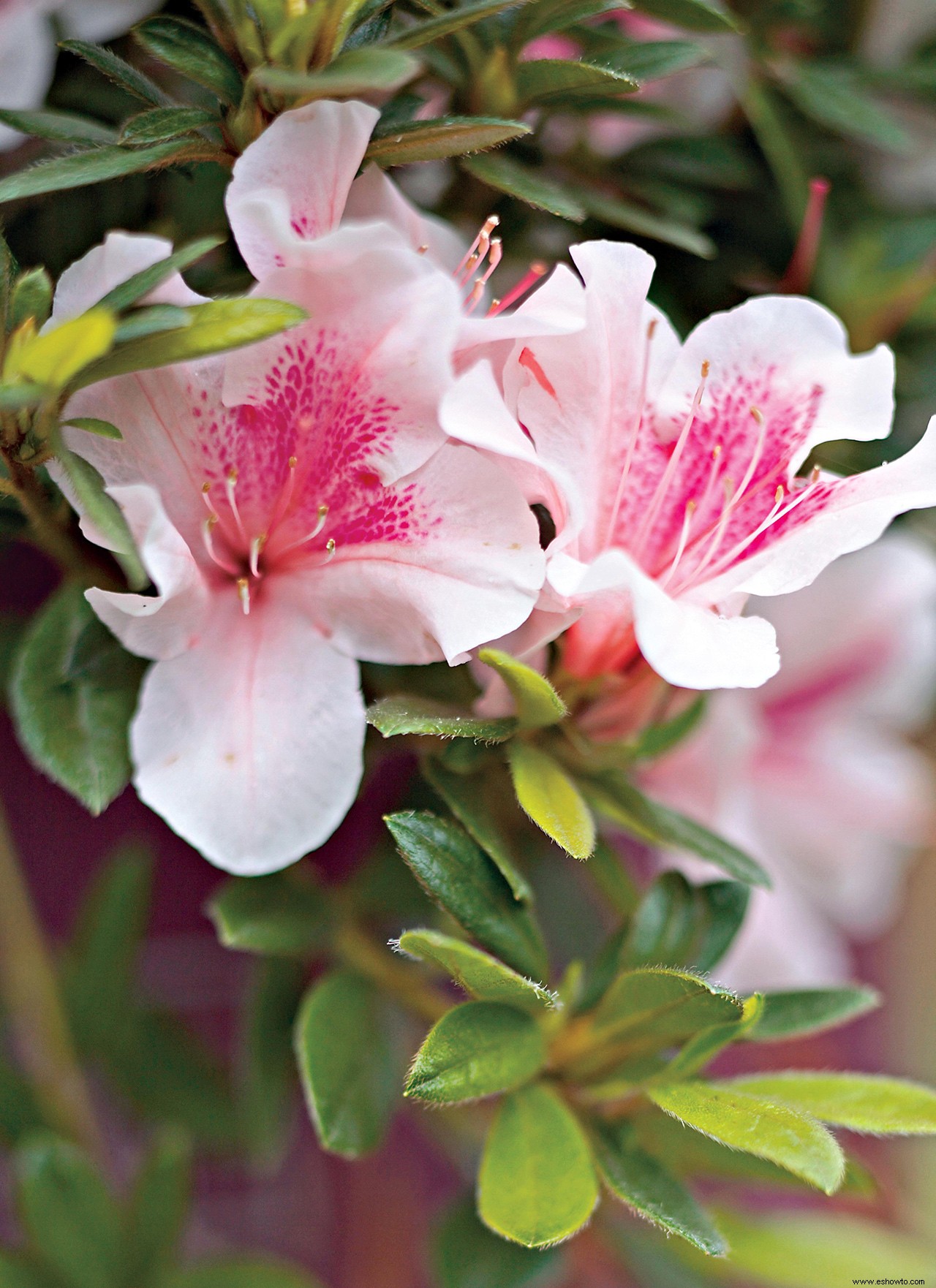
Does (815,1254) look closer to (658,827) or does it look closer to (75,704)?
(658,827)

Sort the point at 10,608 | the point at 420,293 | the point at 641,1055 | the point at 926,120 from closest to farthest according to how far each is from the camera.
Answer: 1. the point at 420,293
2. the point at 641,1055
3. the point at 926,120
4. the point at 10,608

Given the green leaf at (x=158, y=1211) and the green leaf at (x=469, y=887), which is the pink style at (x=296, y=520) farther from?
the green leaf at (x=158, y=1211)

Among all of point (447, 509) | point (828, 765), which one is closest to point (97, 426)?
point (447, 509)

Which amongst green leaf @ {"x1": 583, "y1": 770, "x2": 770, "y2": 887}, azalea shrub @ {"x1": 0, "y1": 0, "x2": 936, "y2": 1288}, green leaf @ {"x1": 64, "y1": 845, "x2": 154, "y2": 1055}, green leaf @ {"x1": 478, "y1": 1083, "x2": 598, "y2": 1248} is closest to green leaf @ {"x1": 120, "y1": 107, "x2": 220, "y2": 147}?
azalea shrub @ {"x1": 0, "y1": 0, "x2": 936, "y2": 1288}

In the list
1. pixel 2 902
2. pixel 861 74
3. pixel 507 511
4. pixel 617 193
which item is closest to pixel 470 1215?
pixel 2 902

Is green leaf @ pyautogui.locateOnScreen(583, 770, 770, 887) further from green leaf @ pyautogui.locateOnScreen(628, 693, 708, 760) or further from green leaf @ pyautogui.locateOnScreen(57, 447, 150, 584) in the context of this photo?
green leaf @ pyautogui.locateOnScreen(57, 447, 150, 584)

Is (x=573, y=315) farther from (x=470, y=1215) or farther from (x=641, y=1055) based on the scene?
(x=470, y=1215)
